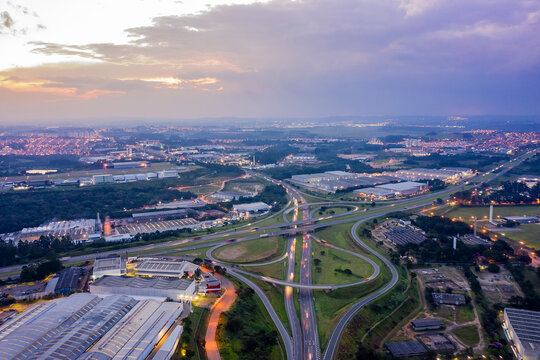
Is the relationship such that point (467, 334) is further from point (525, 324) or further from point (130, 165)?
point (130, 165)

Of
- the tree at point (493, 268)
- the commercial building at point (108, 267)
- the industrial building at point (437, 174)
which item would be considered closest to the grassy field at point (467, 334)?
the tree at point (493, 268)

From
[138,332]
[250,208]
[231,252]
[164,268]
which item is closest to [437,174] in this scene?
[250,208]

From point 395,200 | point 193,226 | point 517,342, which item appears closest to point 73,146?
point 193,226

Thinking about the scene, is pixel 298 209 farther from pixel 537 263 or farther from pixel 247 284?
pixel 537 263

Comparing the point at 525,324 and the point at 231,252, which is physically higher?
the point at 231,252

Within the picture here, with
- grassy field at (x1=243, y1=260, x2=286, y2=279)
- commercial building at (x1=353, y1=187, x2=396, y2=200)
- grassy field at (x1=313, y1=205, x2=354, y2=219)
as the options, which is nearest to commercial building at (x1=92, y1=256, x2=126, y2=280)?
grassy field at (x1=243, y1=260, x2=286, y2=279)

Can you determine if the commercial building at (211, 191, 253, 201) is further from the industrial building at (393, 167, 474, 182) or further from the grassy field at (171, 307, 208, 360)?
the grassy field at (171, 307, 208, 360)

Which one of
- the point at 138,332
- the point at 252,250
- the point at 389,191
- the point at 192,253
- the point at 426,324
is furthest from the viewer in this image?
the point at 389,191

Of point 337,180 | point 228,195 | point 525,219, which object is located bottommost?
point 525,219

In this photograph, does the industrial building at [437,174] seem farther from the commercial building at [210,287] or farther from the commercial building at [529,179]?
the commercial building at [210,287]
